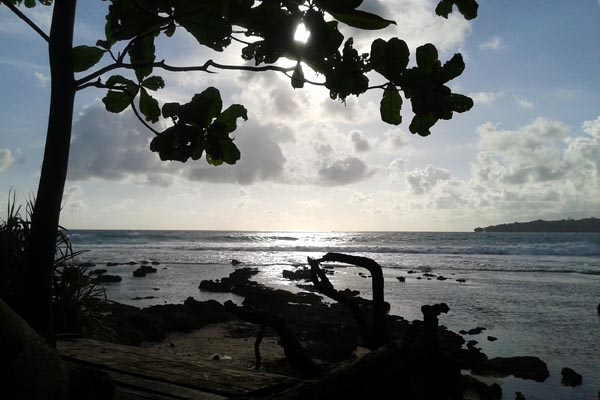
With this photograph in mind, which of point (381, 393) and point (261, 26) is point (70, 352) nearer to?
point (381, 393)

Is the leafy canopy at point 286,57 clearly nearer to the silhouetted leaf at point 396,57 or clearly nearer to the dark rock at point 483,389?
the silhouetted leaf at point 396,57

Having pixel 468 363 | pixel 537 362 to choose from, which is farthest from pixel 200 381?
pixel 537 362

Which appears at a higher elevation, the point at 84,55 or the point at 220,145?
the point at 84,55

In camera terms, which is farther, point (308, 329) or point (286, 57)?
point (308, 329)

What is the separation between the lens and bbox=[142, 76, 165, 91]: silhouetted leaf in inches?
65.9

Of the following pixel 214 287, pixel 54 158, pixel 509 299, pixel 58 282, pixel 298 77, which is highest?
pixel 298 77

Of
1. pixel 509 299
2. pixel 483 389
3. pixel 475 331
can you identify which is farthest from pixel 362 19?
pixel 509 299

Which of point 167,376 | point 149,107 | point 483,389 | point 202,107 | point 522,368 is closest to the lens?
point 202,107

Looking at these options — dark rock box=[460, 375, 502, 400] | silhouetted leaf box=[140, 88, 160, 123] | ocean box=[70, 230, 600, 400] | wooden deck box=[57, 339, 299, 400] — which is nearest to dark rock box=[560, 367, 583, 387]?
ocean box=[70, 230, 600, 400]

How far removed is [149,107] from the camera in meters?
1.74

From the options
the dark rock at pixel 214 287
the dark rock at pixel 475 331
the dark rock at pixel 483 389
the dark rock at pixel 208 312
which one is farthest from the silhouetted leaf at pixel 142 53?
the dark rock at pixel 214 287

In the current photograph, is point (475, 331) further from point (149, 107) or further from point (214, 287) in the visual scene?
point (149, 107)

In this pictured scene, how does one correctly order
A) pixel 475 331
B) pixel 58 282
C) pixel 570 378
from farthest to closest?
pixel 475 331
pixel 570 378
pixel 58 282

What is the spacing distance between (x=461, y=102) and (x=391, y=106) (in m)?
0.20
